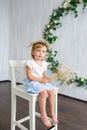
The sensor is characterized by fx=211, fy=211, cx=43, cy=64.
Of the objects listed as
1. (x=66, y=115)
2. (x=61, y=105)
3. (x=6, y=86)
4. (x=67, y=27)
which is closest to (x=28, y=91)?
(x=66, y=115)

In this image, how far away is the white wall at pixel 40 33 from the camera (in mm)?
3234

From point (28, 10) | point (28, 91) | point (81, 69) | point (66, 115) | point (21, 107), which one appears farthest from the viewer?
point (28, 10)

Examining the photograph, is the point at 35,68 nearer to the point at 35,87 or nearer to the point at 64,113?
the point at 35,87

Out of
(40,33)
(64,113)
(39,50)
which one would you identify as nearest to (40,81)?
(39,50)

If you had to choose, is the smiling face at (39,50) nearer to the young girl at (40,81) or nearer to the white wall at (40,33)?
the young girl at (40,81)

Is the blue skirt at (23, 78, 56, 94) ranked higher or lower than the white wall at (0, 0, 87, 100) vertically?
lower

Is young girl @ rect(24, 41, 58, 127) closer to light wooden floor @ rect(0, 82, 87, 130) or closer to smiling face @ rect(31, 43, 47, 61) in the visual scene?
smiling face @ rect(31, 43, 47, 61)

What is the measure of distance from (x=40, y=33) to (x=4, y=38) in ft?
3.06

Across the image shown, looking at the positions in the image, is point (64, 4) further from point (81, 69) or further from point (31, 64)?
point (31, 64)

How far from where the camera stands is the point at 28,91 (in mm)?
1935

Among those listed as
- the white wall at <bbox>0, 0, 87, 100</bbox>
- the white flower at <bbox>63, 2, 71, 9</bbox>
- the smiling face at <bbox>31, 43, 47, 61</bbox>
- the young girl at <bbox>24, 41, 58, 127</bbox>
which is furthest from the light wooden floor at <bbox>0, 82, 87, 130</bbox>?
the white flower at <bbox>63, 2, 71, 9</bbox>

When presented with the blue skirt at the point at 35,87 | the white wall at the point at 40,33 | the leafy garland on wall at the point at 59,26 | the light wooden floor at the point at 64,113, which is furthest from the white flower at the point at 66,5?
the blue skirt at the point at 35,87

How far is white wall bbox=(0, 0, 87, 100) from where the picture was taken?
3.23 metres

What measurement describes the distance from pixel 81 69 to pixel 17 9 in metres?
1.86
